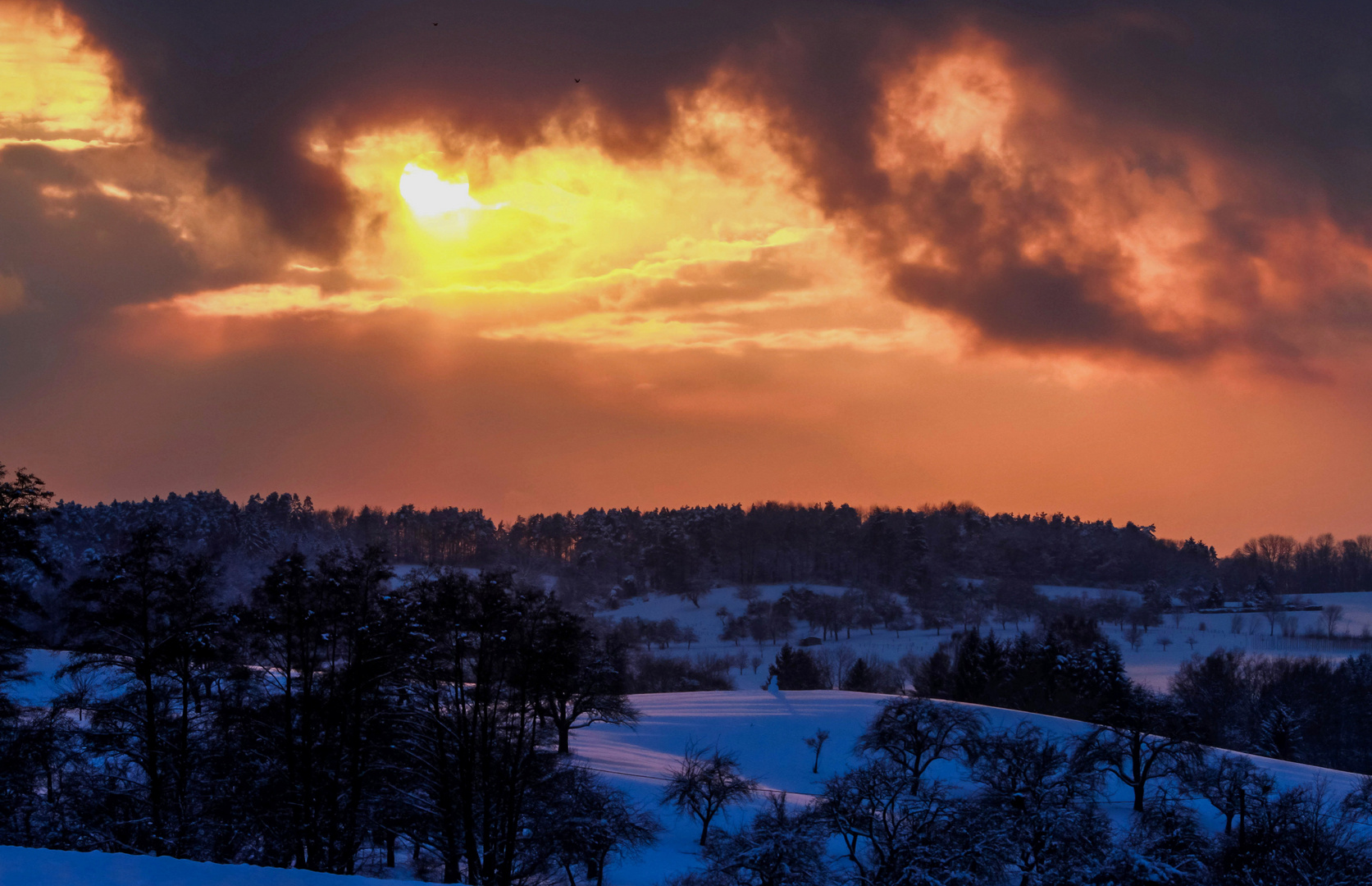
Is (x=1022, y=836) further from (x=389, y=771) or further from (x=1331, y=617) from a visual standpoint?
(x=1331, y=617)

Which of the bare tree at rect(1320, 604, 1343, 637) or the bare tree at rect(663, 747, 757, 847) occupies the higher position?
the bare tree at rect(663, 747, 757, 847)

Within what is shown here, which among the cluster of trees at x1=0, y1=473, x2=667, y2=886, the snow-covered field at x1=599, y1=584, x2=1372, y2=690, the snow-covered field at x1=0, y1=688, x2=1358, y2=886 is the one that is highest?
the cluster of trees at x1=0, y1=473, x2=667, y2=886

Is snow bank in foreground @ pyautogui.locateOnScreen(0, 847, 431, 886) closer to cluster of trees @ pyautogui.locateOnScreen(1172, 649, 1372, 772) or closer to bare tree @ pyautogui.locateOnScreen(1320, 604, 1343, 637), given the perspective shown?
cluster of trees @ pyautogui.locateOnScreen(1172, 649, 1372, 772)

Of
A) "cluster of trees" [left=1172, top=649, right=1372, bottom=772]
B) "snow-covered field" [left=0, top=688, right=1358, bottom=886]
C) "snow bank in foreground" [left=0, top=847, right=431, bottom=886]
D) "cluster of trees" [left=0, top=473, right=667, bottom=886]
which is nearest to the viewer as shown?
"snow bank in foreground" [left=0, top=847, right=431, bottom=886]

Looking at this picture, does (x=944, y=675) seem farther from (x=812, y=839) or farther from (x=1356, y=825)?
(x=812, y=839)

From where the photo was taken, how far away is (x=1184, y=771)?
4938 centimetres

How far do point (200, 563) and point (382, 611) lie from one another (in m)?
5.06

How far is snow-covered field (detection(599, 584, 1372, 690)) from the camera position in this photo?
138625 millimetres

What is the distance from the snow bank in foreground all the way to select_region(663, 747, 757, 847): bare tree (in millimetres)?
35618

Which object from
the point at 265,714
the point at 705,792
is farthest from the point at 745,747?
the point at 265,714

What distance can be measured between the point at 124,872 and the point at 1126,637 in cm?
16717

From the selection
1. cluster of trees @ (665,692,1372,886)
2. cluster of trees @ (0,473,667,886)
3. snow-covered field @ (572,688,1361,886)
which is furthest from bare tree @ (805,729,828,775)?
cluster of trees @ (0,473,667,886)

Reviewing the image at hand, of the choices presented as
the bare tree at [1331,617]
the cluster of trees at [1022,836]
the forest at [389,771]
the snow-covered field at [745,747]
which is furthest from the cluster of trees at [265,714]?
the bare tree at [1331,617]

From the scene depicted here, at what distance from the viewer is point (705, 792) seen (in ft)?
159
